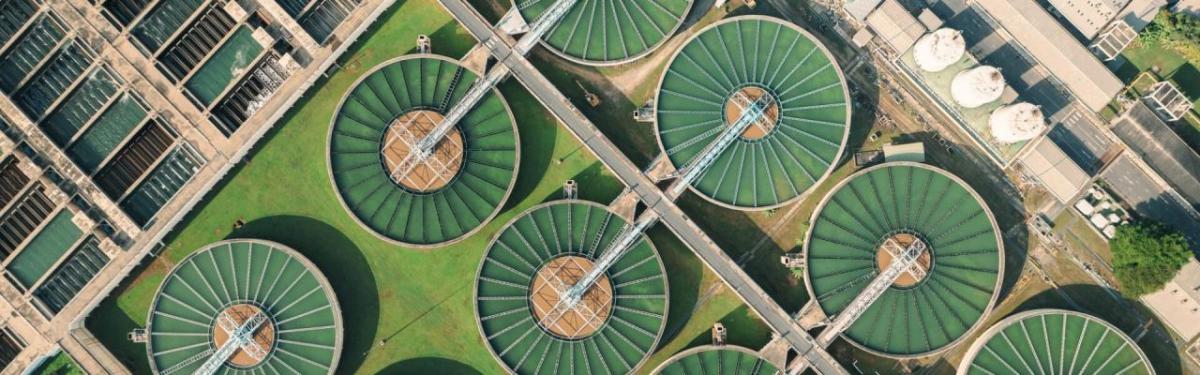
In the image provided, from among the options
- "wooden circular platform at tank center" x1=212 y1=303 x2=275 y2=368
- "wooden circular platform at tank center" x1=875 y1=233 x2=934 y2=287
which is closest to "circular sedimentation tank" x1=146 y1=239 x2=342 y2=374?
"wooden circular platform at tank center" x1=212 y1=303 x2=275 y2=368

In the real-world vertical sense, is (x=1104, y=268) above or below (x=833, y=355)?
above

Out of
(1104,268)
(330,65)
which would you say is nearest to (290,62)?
(330,65)

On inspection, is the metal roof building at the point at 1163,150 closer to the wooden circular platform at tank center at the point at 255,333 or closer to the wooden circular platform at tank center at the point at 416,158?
the wooden circular platform at tank center at the point at 416,158

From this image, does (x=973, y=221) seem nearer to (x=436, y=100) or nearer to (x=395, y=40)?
(x=436, y=100)

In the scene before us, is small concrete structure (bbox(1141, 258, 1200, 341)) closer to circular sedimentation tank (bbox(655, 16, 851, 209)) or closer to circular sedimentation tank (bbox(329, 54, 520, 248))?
circular sedimentation tank (bbox(655, 16, 851, 209))

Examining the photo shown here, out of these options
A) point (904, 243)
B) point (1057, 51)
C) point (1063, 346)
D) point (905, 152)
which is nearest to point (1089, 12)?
point (1057, 51)
